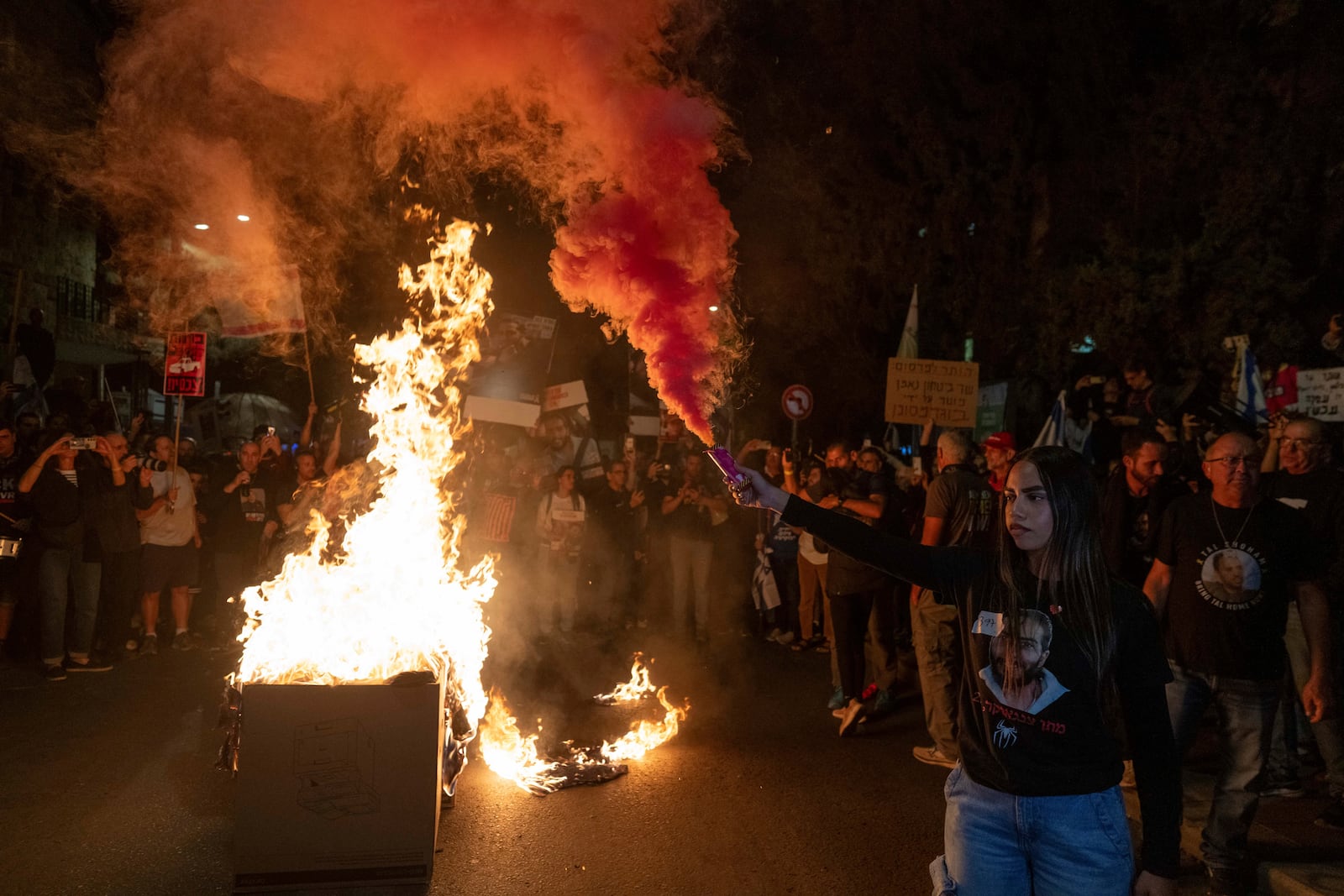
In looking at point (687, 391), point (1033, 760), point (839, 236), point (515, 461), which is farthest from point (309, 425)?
point (839, 236)

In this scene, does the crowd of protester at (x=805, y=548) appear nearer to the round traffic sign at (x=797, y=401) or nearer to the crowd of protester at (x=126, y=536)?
the crowd of protester at (x=126, y=536)

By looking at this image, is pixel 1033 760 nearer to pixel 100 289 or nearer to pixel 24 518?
pixel 24 518

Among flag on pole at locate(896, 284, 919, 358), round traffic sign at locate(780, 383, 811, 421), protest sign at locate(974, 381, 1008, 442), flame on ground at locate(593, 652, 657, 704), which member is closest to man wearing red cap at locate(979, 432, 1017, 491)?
flame on ground at locate(593, 652, 657, 704)

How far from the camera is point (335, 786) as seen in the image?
396 cm

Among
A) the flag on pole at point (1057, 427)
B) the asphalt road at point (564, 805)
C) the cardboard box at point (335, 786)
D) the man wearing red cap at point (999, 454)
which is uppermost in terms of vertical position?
the flag on pole at point (1057, 427)

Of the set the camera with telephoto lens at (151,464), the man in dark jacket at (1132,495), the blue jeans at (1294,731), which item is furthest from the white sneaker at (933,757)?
the camera with telephoto lens at (151,464)

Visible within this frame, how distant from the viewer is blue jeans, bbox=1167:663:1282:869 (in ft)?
12.8

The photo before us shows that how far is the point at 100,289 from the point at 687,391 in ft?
83.8

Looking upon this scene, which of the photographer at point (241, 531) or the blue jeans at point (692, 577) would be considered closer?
the photographer at point (241, 531)

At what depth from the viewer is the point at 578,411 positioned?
13016mm

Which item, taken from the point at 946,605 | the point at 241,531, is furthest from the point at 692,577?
the point at 241,531

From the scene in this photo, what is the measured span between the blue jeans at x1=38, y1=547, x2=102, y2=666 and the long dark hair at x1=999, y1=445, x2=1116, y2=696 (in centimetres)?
861

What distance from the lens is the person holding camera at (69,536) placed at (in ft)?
26.1

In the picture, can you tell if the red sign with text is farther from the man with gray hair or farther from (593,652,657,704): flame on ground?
the man with gray hair
